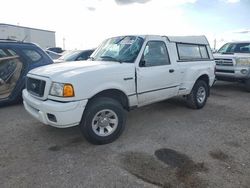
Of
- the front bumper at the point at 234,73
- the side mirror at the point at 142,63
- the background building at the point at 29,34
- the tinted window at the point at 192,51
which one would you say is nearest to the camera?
the side mirror at the point at 142,63

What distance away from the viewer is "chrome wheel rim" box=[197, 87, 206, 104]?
5910mm

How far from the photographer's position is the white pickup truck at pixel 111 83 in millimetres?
3379

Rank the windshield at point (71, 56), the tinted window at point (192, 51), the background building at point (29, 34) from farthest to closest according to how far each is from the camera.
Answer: the background building at point (29, 34) → the windshield at point (71, 56) → the tinted window at point (192, 51)

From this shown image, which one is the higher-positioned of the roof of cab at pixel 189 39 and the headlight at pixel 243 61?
the roof of cab at pixel 189 39

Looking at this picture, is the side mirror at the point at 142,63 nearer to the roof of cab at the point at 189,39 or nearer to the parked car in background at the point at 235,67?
the roof of cab at the point at 189,39

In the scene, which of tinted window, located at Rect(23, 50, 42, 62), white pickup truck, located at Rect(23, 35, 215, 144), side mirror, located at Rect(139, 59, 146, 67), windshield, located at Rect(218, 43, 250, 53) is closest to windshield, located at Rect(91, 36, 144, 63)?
white pickup truck, located at Rect(23, 35, 215, 144)

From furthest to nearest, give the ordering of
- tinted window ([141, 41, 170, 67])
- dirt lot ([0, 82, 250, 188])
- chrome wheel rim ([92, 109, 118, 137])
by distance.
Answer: tinted window ([141, 41, 170, 67]) < chrome wheel rim ([92, 109, 118, 137]) < dirt lot ([0, 82, 250, 188])

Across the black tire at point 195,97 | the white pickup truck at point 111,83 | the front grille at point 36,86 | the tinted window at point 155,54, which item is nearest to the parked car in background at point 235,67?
the black tire at point 195,97

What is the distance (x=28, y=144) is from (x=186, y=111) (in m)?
3.89

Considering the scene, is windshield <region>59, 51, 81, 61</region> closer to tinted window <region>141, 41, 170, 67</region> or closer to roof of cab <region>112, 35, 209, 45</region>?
roof of cab <region>112, 35, 209, 45</region>

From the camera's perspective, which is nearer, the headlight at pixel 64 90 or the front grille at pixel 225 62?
the headlight at pixel 64 90

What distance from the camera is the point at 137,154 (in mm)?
3510

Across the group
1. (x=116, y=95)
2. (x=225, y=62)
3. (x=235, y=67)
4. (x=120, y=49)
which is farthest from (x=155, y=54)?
(x=225, y=62)

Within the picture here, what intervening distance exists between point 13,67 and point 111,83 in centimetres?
338
